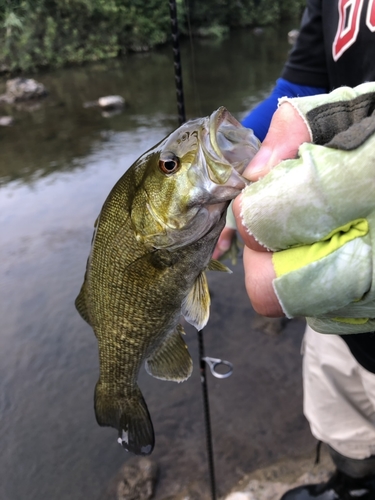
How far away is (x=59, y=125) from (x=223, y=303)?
A: 8064 millimetres

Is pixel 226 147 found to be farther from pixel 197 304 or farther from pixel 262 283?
pixel 197 304

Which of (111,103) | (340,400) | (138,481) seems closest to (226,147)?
(340,400)

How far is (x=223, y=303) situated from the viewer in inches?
164

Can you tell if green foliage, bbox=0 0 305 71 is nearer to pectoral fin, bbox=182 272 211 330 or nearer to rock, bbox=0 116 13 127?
rock, bbox=0 116 13 127

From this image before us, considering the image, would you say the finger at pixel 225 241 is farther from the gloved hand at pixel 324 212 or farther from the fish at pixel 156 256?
the gloved hand at pixel 324 212

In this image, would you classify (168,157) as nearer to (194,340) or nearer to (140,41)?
(194,340)

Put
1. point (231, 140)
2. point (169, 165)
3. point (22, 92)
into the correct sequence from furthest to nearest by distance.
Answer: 1. point (22, 92)
2. point (169, 165)
3. point (231, 140)

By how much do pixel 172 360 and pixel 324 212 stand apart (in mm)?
926

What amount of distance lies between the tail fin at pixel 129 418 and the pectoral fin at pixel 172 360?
0.42ft

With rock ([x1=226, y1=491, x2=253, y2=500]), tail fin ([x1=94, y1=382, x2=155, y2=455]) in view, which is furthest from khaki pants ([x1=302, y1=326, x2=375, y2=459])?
tail fin ([x1=94, y1=382, x2=155, y2=455])

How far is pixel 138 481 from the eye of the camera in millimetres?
2635

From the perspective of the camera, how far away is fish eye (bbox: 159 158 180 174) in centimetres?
118

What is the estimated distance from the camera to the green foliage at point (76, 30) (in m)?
18.4

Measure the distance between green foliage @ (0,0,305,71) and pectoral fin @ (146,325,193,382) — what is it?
1889 cm
